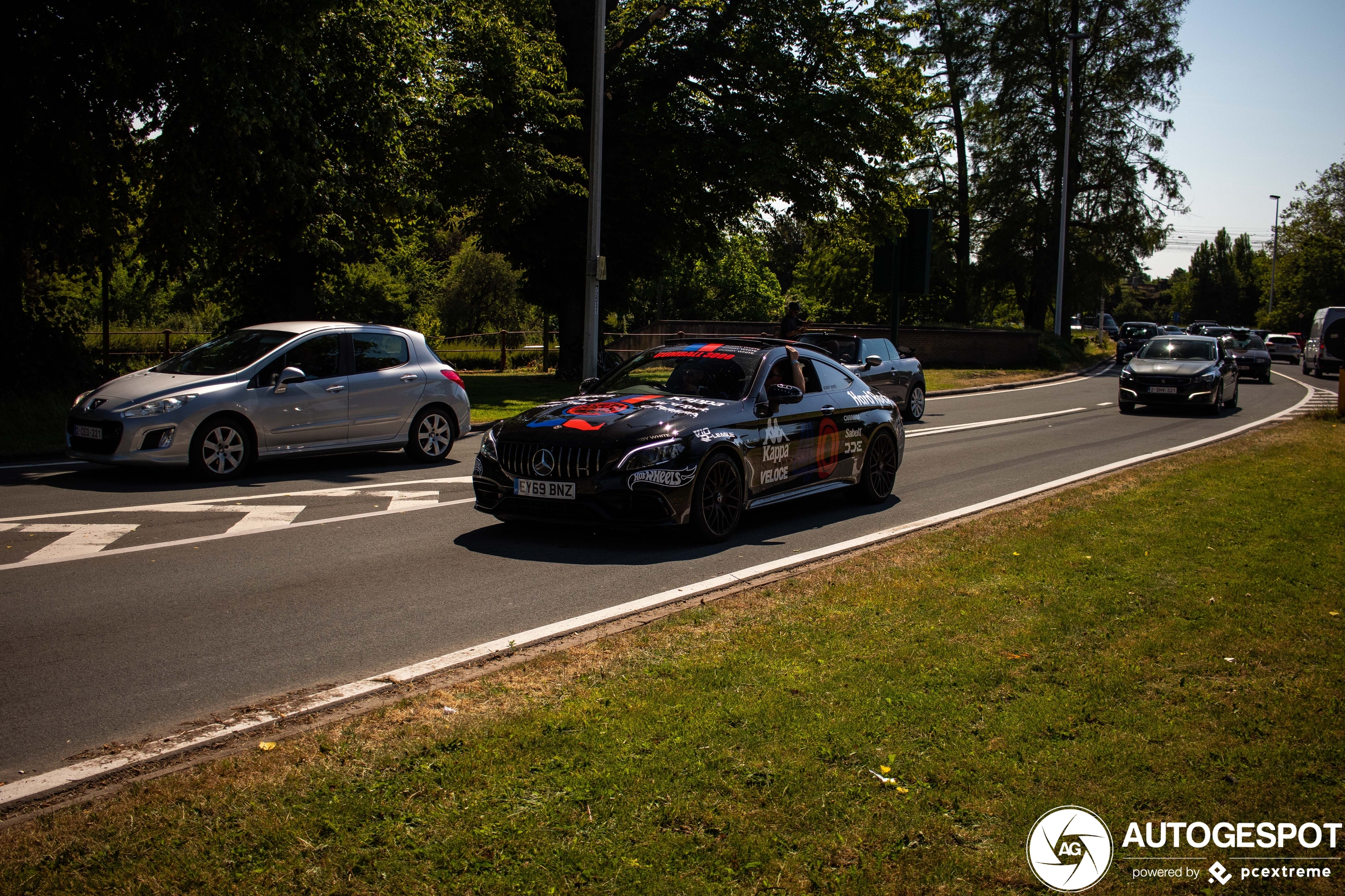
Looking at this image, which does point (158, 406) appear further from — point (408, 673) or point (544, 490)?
point (408, 673)

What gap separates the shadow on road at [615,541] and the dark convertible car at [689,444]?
0.20 m

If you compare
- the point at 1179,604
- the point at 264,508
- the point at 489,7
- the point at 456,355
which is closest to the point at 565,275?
the point at 489,7

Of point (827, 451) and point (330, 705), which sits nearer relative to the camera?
point (330, 705)

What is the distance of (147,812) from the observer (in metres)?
3.58

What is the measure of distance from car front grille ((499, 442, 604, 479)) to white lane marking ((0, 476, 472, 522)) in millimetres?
3106

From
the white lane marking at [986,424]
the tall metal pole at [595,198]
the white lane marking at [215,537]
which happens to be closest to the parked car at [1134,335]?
the white lane marking at [986,424]

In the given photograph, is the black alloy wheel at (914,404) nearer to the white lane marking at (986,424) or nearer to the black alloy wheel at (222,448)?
the white lane marking at (986,424)

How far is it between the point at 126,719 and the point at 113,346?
2543 cm

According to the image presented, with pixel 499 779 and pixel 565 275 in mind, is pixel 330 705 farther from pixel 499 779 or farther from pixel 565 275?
pixel 565 275

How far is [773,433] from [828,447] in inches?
38.5

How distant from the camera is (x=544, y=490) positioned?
8.36 meters

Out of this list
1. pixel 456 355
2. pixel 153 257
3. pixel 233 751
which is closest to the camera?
pixel 233 751

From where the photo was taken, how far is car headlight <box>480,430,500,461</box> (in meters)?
8.68

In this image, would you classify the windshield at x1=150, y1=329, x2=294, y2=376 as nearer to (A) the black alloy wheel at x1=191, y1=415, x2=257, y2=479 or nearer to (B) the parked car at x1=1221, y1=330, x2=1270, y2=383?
(A) the black alloy wheel at x1=191, y1=415, x2=257, y2=479
